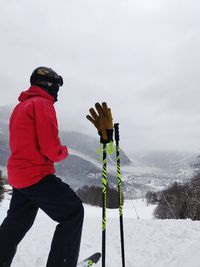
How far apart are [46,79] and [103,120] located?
4.03 feet

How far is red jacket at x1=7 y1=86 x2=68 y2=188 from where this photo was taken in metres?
4.06

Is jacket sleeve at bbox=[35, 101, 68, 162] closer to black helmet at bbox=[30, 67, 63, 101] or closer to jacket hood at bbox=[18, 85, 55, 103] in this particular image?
jacket hood at bbox=[18, 85, 55, 103]

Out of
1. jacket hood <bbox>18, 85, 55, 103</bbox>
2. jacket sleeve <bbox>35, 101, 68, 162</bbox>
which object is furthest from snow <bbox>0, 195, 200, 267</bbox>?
jacket hood <bbox>18, 85, 55, 103</bbox>

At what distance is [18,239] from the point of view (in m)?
4.69

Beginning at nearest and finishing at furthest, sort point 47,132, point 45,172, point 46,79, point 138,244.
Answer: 1. point 47,132
2. point 45,172
3. point 46,79
4. point 138,244

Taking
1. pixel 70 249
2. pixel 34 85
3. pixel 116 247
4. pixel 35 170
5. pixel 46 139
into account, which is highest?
pixel 34 85

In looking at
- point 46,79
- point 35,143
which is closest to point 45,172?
point 35,143

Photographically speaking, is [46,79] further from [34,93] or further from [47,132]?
[47,132]

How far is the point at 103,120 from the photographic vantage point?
5387 millimetres

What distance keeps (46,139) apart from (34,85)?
3.19 feet

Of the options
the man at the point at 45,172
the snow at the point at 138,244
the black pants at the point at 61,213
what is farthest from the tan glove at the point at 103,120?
the snow at the point at 138,244

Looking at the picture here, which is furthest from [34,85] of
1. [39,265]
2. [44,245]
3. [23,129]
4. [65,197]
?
[44,245]

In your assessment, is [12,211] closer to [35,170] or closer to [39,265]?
[35,170]

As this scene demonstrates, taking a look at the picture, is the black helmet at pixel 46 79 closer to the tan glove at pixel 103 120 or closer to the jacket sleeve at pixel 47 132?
the jacket sleeve at pixel 47 132
